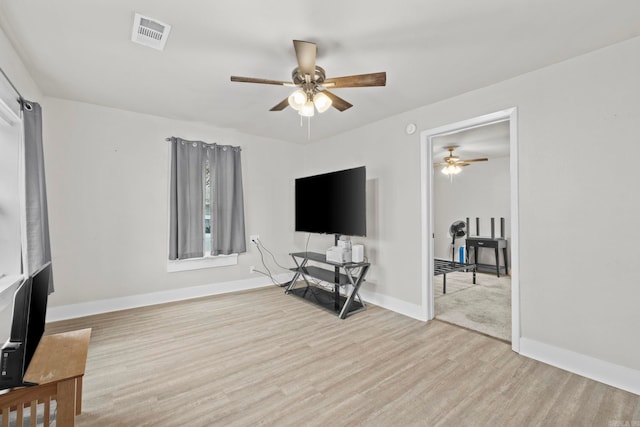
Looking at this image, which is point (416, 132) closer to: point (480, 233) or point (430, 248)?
point (430, 248)

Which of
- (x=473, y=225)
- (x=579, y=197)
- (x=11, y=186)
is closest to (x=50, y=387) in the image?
(x=11, y=186)

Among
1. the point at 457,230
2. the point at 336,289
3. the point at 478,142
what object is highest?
the point at 478,142

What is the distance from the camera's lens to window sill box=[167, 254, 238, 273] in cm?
382

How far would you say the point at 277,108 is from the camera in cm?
267

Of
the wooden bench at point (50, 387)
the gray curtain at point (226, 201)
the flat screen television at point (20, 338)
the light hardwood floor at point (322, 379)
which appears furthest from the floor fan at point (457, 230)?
the flat screen television at point (20, 338)

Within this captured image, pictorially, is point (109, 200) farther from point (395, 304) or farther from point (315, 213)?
A: point (395, 304)

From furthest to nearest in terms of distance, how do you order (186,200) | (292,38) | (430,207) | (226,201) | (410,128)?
(226,201)
(186,200)
(410,128)
(430,207)
(292,38)

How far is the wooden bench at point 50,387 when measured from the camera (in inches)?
45.7

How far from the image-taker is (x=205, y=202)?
4051mm

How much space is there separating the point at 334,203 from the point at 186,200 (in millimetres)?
2000

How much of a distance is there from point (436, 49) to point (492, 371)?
250 cm

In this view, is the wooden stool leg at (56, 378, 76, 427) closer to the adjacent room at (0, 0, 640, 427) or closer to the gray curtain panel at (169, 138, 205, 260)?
the adjacent room at (0, 0, 640, 427)

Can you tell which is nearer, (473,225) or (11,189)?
(11,189)

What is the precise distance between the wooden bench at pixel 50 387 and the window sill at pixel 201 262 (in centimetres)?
235
